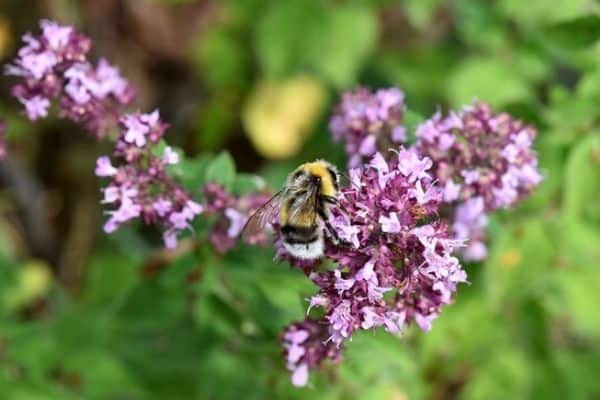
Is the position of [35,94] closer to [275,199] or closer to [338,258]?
[275,199]

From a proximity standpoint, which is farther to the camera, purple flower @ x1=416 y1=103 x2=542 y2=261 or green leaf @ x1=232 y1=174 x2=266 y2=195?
green leaf @ x1=232 y1=174 x2=266 y2=195

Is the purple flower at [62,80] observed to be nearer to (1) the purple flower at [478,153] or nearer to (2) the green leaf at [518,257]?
(1) the purple flower at [478,153]

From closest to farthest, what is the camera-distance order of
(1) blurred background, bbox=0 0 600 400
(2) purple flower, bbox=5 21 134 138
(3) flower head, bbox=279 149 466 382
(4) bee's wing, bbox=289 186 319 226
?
(3) flower head, bbox=279 149 466 382
(4) bee's wing, bbox=289 186 319 226
(2) purple flower, bbox=5 21 134 138
(1) blurred background, bbox=0 0 600 400

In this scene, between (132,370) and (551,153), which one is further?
(132,370)

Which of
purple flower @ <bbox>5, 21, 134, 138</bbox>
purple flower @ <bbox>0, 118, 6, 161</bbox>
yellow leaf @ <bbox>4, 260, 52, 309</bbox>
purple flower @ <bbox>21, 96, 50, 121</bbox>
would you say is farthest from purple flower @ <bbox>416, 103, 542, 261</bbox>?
yellow leaf @ <bbox>4, 260, 52, 309</bbox>

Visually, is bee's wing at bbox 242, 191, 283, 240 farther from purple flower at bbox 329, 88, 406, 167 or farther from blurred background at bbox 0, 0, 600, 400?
purple flower at bbox 329, 88, 406, 167

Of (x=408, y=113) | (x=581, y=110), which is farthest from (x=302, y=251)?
(x=581, y=110)

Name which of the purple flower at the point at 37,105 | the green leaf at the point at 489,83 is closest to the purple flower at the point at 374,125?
the purple flower at the point at 37,105
